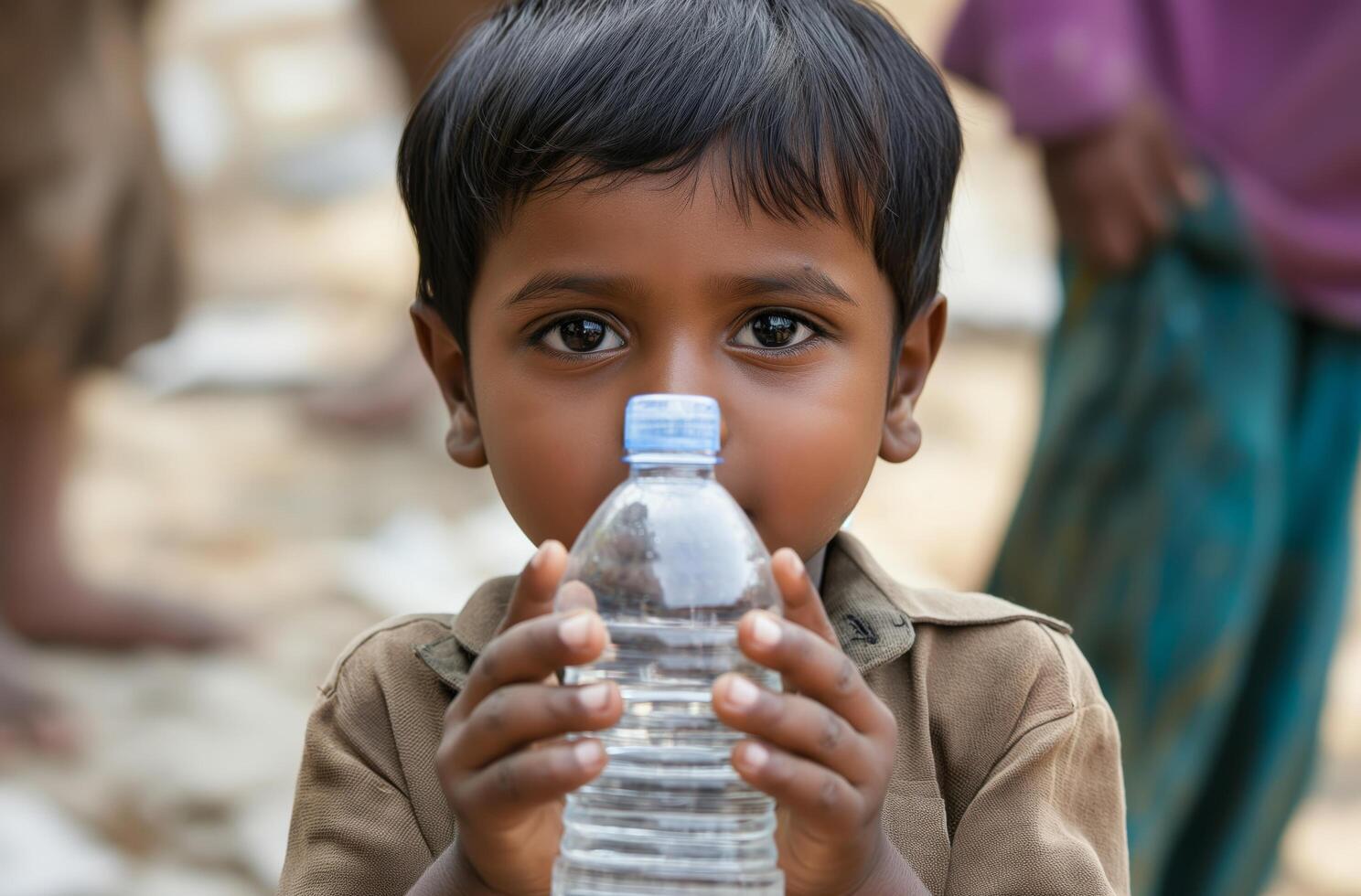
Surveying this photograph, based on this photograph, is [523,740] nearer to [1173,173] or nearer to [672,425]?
[672,425]

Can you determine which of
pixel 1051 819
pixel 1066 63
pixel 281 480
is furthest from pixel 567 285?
pixel 281 480

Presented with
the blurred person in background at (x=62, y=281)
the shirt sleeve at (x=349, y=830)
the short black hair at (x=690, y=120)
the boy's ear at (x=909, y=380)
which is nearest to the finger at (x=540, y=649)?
the shirt sleeve at (x=349, y=830)

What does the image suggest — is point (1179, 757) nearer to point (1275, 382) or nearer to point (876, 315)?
point (1275, 382)

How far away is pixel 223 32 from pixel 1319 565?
22.7 feet

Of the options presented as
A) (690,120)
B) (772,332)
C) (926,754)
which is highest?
(690,120)

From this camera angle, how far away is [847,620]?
1.68 meters

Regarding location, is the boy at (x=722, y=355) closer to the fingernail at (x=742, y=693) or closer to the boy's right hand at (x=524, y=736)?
the boy's right hand at (x=524, y=736)

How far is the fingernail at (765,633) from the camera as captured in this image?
1224 millimetres

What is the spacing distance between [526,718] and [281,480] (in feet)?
15.3

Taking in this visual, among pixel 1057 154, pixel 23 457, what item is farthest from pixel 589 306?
pixel 23 457

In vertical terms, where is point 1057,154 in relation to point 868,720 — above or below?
above

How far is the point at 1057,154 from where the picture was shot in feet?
9.86

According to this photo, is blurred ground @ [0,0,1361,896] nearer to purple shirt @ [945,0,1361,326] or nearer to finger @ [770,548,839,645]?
purple shirt @ [945,0,1361,326]

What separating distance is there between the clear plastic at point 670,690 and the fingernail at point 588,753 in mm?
163
